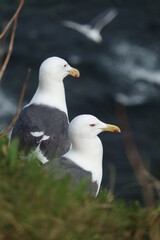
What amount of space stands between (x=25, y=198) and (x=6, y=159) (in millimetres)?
613

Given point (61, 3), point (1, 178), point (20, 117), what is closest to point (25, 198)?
point (1, 178)

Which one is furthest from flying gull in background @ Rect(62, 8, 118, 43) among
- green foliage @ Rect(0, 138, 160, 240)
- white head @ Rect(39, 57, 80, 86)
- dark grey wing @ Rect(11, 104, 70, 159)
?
green foliage @ Rect(0, 138, 160, 240)

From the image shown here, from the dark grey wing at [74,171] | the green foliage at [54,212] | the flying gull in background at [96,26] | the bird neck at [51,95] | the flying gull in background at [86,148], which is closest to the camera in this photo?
the green foliage at [54,212]

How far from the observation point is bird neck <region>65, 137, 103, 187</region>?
9.55 meters

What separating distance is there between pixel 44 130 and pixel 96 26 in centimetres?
2420

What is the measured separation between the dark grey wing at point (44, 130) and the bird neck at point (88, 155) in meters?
0.86

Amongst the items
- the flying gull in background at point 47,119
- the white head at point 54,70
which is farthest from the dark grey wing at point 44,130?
the white head at point 54,70

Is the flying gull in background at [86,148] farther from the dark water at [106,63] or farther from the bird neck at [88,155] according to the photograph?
the dark water at [106,63]

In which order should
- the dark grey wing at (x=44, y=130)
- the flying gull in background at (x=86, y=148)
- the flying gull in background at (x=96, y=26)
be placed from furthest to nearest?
the flying gull in background at (x=96, y=26) → the dark grey wing at (x=44, y=130) → the flying gull in background at (x=86, y=148)

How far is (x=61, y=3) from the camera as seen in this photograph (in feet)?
153

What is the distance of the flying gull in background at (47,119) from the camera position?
34.9 ft

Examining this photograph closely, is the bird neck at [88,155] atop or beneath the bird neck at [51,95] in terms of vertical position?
atop

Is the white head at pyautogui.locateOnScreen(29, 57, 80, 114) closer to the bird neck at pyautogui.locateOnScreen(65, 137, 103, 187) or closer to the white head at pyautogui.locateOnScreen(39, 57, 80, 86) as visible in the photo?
the white head at pyautogui.locateOnScreen(39, 57, 80, 86)

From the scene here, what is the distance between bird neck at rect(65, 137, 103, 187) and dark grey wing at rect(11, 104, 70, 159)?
86 centimetres
